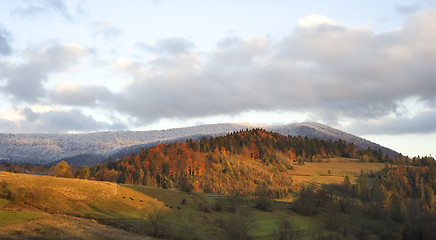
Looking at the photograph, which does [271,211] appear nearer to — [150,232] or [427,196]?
[150,232]

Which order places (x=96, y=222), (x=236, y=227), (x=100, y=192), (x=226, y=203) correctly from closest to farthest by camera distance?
(x=96, y=222) < (x=236, y=227) < (x=100, y=192) < (x=226, y=203)

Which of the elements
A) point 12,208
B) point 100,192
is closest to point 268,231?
point 100,192

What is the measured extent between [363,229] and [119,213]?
58737 millimetres

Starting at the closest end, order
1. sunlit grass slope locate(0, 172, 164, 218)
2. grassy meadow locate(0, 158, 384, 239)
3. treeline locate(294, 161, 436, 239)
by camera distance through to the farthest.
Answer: grassy meadow locate(0, 158, 384, 239)
sunlit grass slope locate(0, 172, 164, 218)
treeline locate(294, 161, 436, 239)

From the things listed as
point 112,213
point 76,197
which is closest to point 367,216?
point 112,213

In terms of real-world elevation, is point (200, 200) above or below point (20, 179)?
below

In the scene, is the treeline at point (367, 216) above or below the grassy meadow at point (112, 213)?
below

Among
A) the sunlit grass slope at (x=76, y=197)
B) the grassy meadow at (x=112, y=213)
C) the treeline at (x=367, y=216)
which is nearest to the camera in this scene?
the grassy meadow at (x=112, y=213)

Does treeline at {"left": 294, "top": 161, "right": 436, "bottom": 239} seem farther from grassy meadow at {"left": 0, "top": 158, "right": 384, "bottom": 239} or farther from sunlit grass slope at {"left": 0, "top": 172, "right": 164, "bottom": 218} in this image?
sunlit grass slope at {"left": 0, "top": 172, "right": 164, "bottom": 218}

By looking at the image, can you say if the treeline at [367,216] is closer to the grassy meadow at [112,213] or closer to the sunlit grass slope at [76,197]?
the grassy meadow at [112,213]

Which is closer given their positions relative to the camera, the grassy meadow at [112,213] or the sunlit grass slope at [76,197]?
the grassy meadow at [112,213]

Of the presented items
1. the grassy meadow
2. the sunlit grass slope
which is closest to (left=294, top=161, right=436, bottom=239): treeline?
the grassy meadow

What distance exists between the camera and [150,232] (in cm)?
6462

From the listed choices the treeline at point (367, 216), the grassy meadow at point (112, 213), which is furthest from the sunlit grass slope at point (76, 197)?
the treeline at point (367, 216)
